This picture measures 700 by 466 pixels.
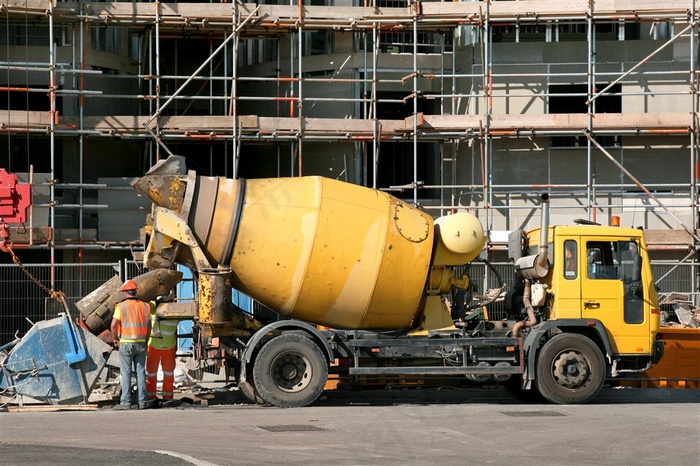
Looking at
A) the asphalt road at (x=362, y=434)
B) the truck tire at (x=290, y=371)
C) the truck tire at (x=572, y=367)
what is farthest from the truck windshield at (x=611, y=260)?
the truck tire at (x=290, y=371)

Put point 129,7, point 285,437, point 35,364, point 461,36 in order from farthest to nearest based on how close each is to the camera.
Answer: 1. point 461,36
2. point 129,7
3. point 35,364
4. point 285,437

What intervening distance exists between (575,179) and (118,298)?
1289cm

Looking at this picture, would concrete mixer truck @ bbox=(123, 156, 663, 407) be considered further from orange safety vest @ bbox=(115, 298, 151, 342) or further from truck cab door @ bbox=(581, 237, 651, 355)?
orange safety vest @ bbox=(115, 298, 151, 342)

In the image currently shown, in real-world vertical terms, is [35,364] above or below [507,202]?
below

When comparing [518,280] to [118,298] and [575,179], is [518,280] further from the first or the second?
[575,179]

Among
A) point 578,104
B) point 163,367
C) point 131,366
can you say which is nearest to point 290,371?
point 163,367

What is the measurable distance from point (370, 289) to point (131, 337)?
355 centimetres

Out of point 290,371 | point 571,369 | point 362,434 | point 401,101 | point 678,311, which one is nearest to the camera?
point 362,434

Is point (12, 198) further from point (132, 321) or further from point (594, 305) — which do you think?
point (594, 305)

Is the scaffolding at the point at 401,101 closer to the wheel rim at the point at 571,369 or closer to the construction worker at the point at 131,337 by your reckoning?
the construction worker at the point at 131,337

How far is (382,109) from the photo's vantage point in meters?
30.9

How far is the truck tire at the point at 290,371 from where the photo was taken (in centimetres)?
1806

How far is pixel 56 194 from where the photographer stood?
2875 centimetres

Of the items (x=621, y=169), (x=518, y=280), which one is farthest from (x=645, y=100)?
(x=518, y=280)
